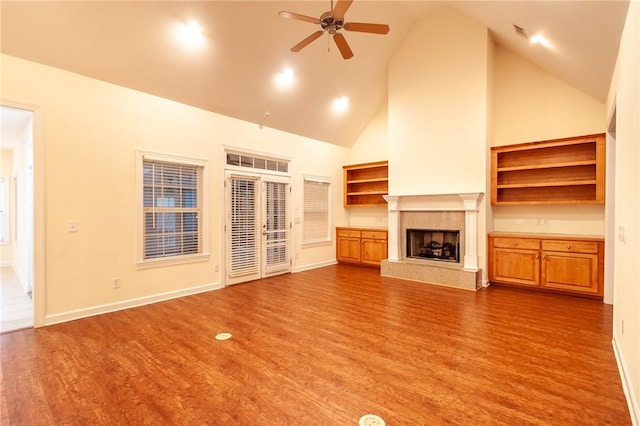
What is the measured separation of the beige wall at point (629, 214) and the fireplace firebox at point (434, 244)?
295 centimetres

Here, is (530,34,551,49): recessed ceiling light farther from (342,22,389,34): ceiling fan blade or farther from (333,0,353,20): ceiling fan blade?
(333,0,353,20): ceiling fan blade

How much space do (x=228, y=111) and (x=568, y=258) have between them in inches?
234

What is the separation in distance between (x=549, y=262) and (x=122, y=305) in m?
6.32

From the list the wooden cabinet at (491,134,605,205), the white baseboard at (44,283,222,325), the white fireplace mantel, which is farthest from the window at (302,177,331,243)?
the wooden cabinet at (491,134,605,205)

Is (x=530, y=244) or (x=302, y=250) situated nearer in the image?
(x=530, y=244)

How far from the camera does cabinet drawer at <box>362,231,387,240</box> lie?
6.78 meters

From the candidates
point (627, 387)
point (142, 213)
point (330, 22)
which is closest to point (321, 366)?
point (627, 387)

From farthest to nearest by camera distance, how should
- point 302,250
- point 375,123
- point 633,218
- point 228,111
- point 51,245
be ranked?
1. point 375,123
2. point 302,250
3. point 228,111
4. point 51,245
5. point 633,218

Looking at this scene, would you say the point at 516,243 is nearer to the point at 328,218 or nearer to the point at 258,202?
the point at 328,218

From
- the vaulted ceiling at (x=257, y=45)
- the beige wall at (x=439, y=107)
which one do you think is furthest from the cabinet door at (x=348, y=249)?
the vaulted ceiling at (x=257, y=45)

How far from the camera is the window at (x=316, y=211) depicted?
273 inches

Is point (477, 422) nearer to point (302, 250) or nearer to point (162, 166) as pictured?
point (162, 166)

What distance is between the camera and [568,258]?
4.57 m

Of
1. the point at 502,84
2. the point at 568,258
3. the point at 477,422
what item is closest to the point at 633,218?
the point at 477,422
